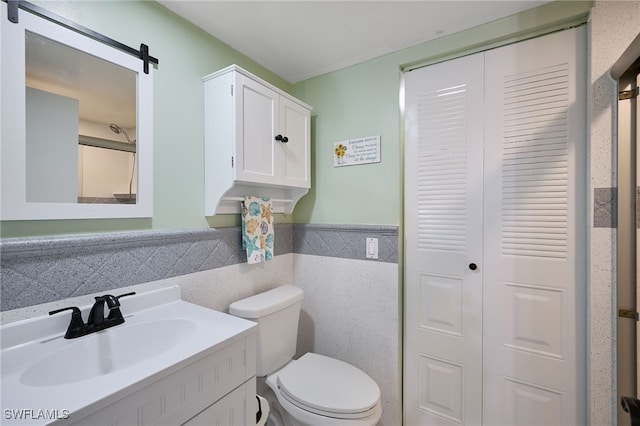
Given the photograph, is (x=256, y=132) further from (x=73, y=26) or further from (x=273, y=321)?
(x=273, y=321)

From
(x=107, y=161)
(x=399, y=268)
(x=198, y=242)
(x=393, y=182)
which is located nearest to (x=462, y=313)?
(x=399, y=268)

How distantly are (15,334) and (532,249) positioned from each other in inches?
77.2

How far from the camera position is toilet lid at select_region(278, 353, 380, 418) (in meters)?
1.20

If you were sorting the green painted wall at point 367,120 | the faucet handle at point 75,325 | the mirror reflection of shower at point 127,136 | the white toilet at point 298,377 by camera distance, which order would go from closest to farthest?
the faucet handle at point 75,325
the mirror reflection of shower at point 127,136
the white toilet at point 298,377
the green painted wall at point 367,120

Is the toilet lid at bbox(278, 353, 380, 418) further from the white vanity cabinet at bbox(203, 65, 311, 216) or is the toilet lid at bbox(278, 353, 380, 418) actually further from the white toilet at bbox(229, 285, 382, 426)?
the white vanity cabinet at bbox(203, 65, 311, 216)

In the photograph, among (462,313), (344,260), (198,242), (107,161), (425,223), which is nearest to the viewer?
(107,161)

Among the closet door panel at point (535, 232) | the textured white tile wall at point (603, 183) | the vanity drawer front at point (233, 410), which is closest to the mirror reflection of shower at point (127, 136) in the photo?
the vanity drawer front at point (233, 410)

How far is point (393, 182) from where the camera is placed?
1.63 metres

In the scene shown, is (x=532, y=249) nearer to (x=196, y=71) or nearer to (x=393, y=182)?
(x=393, y=182)

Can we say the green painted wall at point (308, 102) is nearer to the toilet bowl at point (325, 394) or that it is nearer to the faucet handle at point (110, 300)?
the faucet handle at point (110, 300)

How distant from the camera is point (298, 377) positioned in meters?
1.39

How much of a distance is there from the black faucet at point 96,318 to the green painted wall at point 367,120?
46.2 inches

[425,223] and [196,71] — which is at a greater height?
[196,71]

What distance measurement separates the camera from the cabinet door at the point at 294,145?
1.61 m
